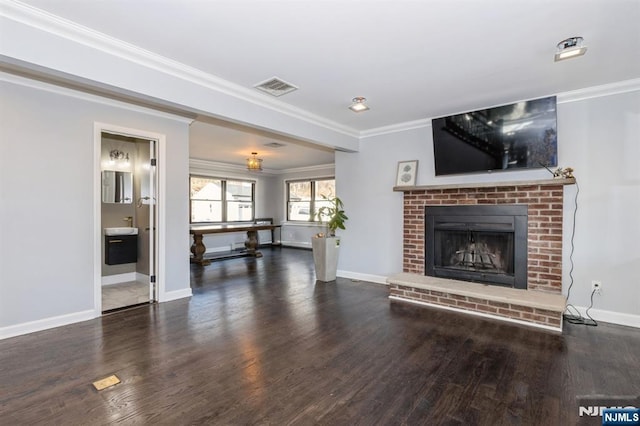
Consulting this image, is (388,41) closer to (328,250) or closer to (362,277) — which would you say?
(328,250)

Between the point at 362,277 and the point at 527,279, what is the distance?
2337 mm

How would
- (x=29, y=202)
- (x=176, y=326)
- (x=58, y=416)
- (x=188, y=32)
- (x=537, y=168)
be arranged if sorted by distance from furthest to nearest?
(x=537, y=168)
(x=176, y=326)
(x=29, y=202)
(x=188, y=32)
(x=58, y=416)

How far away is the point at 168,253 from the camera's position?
3.88 m

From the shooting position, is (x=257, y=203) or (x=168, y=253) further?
(x=257, y=203)

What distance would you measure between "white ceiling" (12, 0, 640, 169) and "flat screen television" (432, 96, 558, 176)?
208mm

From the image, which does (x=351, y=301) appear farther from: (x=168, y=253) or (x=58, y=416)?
(x=58, y=416)

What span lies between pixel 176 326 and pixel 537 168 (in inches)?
171

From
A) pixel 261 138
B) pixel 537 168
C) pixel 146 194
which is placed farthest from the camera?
pixel 261 138

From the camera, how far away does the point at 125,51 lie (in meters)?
2.45

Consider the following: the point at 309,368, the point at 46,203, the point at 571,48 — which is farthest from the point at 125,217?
the point at 571,48

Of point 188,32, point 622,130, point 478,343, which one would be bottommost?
point 478,343

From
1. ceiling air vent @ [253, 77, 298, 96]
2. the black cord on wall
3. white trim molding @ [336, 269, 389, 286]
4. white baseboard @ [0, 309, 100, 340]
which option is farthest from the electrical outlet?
white baseboard @ [0, 309, 100, 340]

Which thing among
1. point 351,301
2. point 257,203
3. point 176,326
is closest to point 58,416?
point 176,326

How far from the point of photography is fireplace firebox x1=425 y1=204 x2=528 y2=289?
3.66 m
